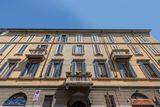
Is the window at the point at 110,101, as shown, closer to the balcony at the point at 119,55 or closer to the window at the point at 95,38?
the balcony at the point at 119,55

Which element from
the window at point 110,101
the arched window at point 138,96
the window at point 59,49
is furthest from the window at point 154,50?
the window at point 59,49

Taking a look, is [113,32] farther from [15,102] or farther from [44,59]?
[15,102]

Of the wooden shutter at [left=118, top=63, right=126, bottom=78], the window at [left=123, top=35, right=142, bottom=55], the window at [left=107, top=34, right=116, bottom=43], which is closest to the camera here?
the wooden shutter at [left=118, top=63, right=126, bottom=78]

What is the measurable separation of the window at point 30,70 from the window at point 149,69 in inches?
379

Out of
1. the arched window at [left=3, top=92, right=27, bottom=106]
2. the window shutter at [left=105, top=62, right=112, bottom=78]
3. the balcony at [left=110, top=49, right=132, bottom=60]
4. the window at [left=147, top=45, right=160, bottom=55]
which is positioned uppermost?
the window at [left=147, top=45, right=160, bottom=55]

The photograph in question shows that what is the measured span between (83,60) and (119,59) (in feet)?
11.1

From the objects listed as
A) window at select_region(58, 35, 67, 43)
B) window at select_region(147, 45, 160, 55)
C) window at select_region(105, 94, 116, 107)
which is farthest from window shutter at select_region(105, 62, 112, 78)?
window at select_region(58, 35, 67, 43)

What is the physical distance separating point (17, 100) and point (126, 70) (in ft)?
31.1

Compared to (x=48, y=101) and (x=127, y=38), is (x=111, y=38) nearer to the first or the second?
(x=127, y=38)

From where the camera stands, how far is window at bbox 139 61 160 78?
1664cm

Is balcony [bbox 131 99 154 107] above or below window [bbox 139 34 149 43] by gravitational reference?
below

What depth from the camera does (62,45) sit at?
→ 72.6 feet

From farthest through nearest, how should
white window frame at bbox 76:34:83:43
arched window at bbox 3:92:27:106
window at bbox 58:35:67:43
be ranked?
1. window at bbox 58:35:67:43
2. white window frame at bbox 76:34:83:43
3. arched window at bbox 3:92:27:106

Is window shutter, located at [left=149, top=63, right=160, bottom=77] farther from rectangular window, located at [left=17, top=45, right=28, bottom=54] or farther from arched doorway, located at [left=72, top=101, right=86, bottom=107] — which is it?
rectangular window, located at [left=17, top=45, right=28, bottom=54]
